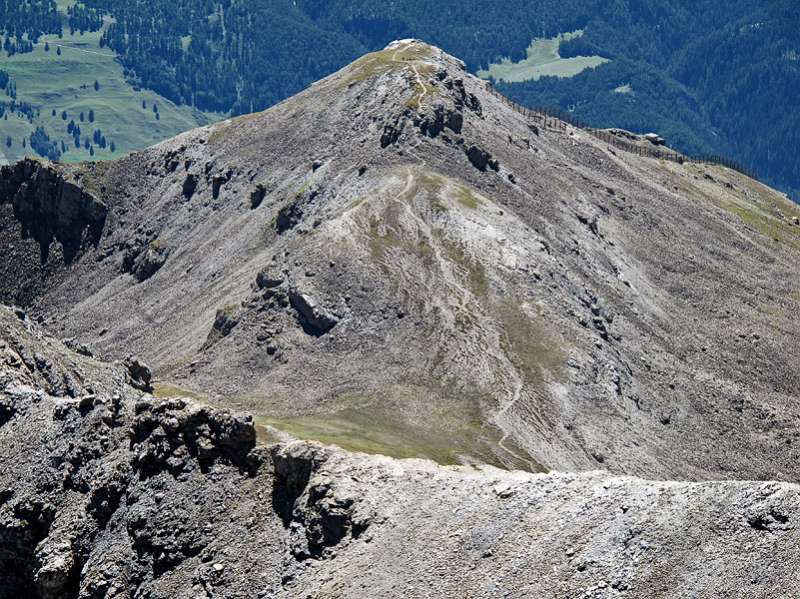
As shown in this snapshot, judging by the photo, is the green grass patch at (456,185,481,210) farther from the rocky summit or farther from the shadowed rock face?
the rocky summit

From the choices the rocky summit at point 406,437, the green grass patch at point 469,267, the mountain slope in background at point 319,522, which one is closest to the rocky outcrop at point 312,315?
the rocky summit at point 406,437

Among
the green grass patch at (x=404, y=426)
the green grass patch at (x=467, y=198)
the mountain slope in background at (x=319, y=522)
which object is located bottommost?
the green grass patch at (x=404, y=426)

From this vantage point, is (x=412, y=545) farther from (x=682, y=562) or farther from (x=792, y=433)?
(x=792, y=433)

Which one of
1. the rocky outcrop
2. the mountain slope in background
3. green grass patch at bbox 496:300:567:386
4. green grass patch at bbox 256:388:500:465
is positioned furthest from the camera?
the rocky outcrop

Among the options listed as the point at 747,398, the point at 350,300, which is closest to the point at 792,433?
the point at 747,398

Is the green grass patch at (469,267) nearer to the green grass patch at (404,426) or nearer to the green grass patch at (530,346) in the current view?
the green grass patch at (530,346)

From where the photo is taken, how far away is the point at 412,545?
258ft

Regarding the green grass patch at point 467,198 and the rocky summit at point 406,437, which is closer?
the rocky summit at point 406,437

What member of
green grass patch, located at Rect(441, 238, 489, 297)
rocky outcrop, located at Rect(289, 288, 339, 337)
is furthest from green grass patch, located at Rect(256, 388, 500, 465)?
green grass patch, located at Rect(441, 238, 489, 297)

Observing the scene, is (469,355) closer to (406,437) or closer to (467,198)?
(406,437)

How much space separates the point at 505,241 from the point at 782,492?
4569 inches

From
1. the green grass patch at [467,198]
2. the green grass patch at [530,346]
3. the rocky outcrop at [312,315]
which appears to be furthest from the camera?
the green grass patch at [467,198]

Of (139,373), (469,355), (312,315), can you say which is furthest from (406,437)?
(312,315)

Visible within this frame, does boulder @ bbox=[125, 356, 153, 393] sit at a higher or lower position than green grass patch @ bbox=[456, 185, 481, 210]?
lower
